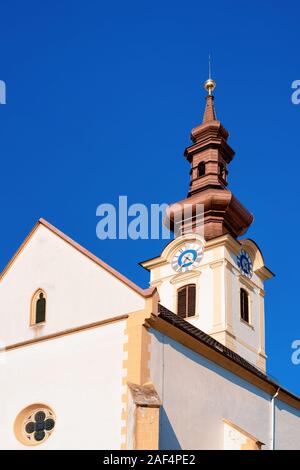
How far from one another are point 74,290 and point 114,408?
391cm

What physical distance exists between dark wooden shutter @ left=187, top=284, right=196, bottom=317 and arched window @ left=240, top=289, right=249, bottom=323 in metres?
2.15

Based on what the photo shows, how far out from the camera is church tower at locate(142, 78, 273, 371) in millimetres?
34094

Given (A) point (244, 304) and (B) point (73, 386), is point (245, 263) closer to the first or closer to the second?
(A) point (244, 304)

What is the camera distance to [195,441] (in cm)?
2127

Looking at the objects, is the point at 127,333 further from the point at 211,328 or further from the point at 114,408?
the point at 211,328

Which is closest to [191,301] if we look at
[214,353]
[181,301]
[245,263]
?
[181,301]

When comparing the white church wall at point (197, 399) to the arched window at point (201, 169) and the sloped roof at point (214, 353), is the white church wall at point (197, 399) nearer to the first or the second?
the sloped roof at point (214, 353)

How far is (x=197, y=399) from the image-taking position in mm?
21750

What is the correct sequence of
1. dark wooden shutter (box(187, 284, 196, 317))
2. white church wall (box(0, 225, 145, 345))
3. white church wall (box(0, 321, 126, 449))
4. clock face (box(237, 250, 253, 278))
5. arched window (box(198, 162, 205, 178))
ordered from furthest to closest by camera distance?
arched window (box(198, 162, 205, 178))
clock face (box(237, 250, 253, 278))
dark wooden shutter (box(187, 284, 196, 317))
white church wall (box(0, 225, 145, 345))
white church wall (box(0, 321, 126, 449))

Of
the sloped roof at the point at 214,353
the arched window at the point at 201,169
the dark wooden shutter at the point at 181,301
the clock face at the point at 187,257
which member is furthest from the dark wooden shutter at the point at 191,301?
the sloped roof at the point at 214,353

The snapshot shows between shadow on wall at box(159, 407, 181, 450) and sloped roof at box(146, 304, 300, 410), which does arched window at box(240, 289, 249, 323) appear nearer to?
sloped roof at box(146, 304, 300, 410)

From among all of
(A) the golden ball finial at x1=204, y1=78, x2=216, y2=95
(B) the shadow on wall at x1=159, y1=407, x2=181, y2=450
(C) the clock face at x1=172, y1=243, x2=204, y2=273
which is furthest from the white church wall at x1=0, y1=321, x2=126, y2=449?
(A) the golden ball finial at x1=204, y1=78, x2=216, y2=95

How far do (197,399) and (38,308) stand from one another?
197 inches

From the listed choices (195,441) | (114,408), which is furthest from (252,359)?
(114,408)
